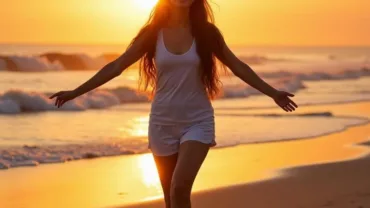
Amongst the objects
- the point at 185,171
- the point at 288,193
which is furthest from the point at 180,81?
the point at 288,193

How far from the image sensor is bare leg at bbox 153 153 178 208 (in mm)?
5156

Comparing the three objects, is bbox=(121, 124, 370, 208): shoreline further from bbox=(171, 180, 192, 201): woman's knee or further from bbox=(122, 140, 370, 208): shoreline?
bbox=(171, 180, 192, 201): woman's knee

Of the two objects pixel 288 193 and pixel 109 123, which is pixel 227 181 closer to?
pixel 288 193

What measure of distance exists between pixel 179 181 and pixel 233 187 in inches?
175

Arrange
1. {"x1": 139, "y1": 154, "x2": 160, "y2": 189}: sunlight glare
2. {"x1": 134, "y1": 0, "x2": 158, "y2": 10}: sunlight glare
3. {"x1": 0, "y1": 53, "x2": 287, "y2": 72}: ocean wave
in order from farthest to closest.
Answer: {"x1": 0, "y1": 53, "x2": 287, "y2": 72}: ocean wave
{"x1": 139, "y1": 154, "x2": 160, "y2": 189}: sunlight glare
{"x1": 134, "y1": 0, "x2": 158, "y2": 10}: sunlight glare

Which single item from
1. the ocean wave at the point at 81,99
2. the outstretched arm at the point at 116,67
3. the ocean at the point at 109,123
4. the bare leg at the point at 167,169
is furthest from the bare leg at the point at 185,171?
the ocean wave at the point at 81,99

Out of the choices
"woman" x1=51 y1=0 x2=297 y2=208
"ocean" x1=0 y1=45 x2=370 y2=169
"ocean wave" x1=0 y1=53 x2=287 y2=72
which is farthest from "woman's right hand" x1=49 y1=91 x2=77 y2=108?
"ocean wave" x1=0 y1=53 x2=287 y2=72

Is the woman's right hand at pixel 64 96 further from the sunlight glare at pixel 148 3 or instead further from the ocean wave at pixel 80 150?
the ocean wave at pixel 80 150

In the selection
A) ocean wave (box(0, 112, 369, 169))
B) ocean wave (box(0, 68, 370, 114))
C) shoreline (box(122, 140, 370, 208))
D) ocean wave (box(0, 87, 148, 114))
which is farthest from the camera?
ocean wave (box(0, 68, 370, 114))

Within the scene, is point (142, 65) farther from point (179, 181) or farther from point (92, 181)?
point (92, 181)

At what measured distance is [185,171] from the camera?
4.95m

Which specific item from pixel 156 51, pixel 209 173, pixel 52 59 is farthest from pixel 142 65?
pixel 52 59

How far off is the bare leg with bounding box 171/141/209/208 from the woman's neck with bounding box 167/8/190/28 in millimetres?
745

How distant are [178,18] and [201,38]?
0.75 feet
